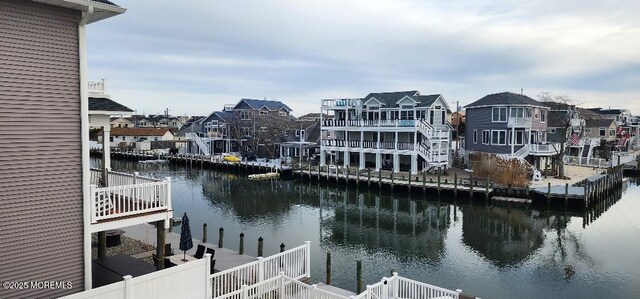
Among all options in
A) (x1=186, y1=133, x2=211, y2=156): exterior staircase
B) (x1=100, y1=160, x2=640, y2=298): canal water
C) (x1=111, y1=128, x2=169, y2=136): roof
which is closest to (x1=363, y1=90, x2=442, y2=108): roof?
(x1=100, y1=160, x2=640, y2=298): canal water

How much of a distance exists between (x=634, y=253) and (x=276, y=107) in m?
59.6

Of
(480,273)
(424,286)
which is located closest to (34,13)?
(424,286)

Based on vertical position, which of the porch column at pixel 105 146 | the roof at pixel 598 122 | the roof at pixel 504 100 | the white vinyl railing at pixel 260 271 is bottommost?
the white vinyl railing at pixel 260 271

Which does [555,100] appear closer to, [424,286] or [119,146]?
[424,286]

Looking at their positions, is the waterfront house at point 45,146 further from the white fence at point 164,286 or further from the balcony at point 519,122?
the balcony at point 519,122

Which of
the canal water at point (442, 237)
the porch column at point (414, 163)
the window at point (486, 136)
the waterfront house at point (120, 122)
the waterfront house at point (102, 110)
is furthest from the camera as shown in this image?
the waterfront house at point (120, 122)

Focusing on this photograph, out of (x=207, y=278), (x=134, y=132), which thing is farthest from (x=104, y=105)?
(x=134, y=132)

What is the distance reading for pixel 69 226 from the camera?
9672mm

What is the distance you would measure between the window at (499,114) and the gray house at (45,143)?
1704 inches

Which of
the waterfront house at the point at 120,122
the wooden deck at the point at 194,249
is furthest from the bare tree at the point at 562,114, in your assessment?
the waterfront house at the point at 120,122

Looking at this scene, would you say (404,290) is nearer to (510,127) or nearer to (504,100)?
(510,127)

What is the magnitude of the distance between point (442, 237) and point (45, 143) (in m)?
21.9

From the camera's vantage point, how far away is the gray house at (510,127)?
45.2 metres

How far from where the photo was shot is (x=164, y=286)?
9477mm
